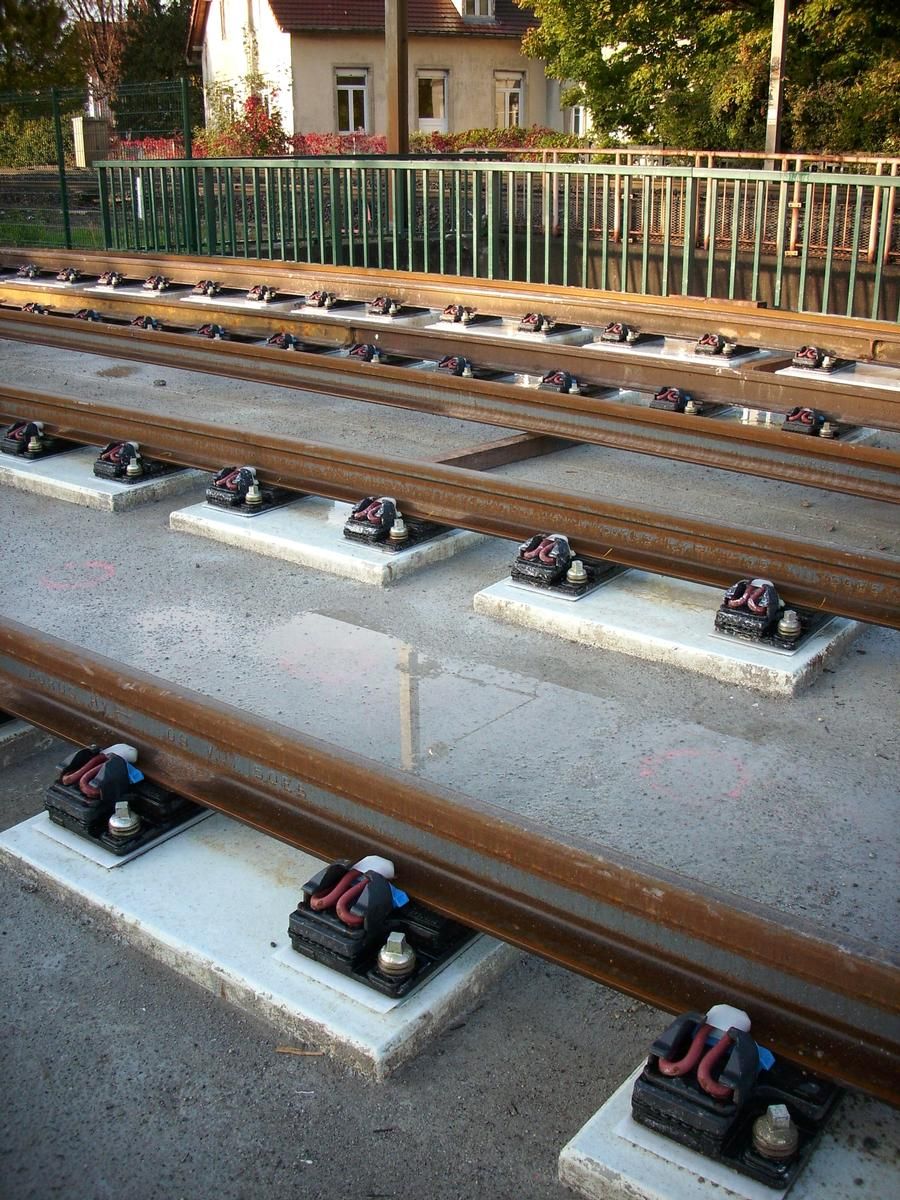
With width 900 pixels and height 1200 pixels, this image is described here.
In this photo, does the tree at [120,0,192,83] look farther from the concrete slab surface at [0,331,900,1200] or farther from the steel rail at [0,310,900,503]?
the concrete slab surface at [0,331,900,1200]

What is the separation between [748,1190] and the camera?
215 centimetres

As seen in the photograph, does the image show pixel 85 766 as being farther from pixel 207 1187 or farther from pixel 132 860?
pixel 207 1187

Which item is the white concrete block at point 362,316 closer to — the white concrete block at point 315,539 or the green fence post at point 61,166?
the white concrete block at point 315,539

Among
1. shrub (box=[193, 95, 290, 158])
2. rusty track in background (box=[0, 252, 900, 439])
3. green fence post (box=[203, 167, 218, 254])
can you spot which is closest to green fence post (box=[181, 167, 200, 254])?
green fence post (box=[203, 167, 218, 254])

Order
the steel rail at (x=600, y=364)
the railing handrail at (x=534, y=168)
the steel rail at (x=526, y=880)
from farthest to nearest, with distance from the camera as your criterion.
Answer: the railing handrail at (x=534, y=168), the steel rail at (x=600, y=364), the steel rail at (x=526, y=880)

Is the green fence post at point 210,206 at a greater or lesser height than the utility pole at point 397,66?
lesser

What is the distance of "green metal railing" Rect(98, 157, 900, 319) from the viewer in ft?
42.3

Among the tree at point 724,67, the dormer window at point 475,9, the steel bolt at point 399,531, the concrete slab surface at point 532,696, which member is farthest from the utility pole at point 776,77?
the dormer window at point 475,9

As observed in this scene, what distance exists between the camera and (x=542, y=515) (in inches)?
210

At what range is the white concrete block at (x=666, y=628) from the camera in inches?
171

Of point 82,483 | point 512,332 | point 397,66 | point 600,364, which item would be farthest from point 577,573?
point 397,66

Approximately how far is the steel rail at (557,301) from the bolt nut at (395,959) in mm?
6692

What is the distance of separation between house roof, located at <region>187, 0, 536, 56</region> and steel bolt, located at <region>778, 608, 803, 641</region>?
137 feet

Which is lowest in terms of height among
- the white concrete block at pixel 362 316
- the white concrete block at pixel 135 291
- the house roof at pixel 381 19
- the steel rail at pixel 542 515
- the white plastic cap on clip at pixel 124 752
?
the white plastic cap on clip at pixel 124 752
